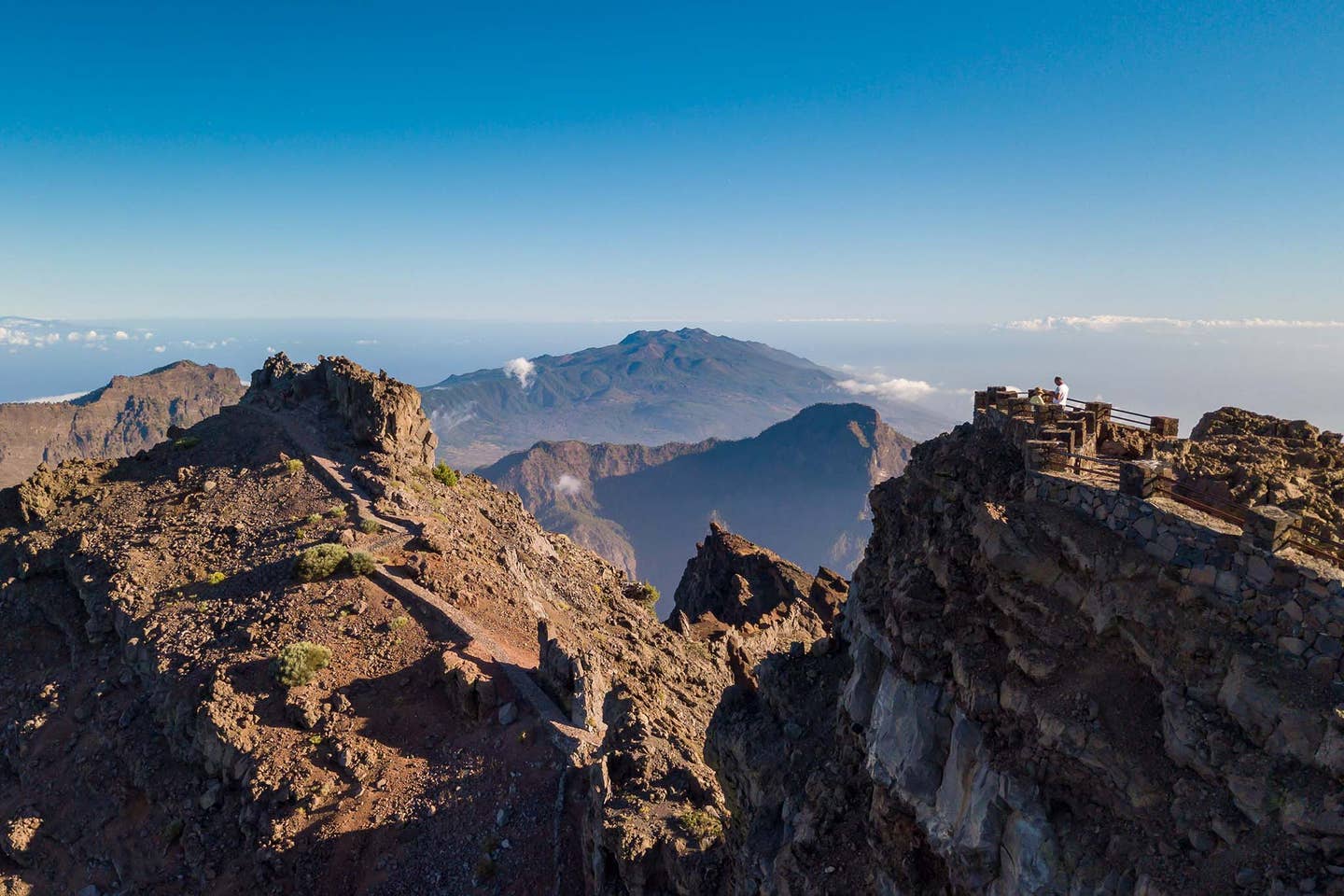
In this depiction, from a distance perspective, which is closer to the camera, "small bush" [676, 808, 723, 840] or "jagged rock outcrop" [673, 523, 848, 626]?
"small bush" [676, 808, 723, 840]

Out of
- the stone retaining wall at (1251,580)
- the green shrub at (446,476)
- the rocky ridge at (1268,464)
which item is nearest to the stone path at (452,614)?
the green shrub at (446,476)

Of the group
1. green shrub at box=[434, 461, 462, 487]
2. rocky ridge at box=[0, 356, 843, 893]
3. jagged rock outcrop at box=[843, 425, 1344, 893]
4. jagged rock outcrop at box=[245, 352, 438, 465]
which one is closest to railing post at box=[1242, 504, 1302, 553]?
jagged rock outcrop at box=[843, 425, 1344, 893]

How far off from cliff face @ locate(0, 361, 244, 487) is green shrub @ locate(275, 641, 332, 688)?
411 ft

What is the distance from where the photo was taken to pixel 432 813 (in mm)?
21297

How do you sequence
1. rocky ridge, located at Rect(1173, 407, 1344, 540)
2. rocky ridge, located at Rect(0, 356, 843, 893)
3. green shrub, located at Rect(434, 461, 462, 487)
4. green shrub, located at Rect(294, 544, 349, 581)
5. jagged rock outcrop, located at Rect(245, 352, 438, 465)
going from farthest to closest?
green shrub, located at Rect(434, 461, 462, 487)
jagged rock outcrop, located at Rect(245, 352, 438, 465)
green shrub, located at Rect(294, 544, 349, 581)
rocky ridge, located at Rect(0, 356, 843, 893)
rocky ridge, located at Rect(1173, 407, 1344, 540)

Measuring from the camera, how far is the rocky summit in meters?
8.77

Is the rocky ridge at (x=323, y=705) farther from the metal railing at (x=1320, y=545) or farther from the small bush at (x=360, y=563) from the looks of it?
the metal railing at (x=1320, y=545)

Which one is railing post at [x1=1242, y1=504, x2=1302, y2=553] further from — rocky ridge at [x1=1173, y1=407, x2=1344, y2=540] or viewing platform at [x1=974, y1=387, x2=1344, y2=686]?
A: rocky ridge at [x1=1173, y1=407, x2=1344, y2=540]

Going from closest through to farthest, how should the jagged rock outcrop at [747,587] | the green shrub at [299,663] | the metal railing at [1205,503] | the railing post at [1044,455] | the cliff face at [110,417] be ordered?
the metal railing at [1205,503]
the railing post at [1044,455]
the green shrub at [299,663]
the jagged rock outcrop at [747,587]
the cliff face at [110,417]

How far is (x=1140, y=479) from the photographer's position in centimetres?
1051

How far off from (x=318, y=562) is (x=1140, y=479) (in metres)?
31.1

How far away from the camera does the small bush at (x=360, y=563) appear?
30.4 metres

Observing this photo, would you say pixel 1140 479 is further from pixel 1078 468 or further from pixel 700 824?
pixel 700 824

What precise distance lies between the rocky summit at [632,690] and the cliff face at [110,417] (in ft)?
370
